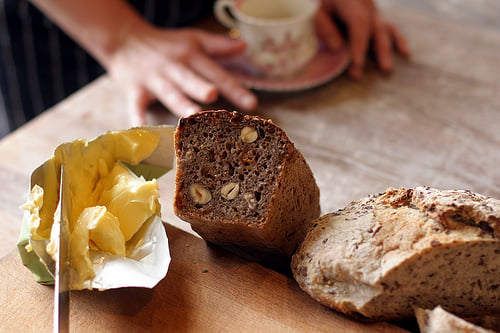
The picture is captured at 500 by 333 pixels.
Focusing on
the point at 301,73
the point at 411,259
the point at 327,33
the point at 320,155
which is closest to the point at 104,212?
the point at 411,259

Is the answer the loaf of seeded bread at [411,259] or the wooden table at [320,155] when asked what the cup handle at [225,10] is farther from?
the loaf of seeded bread at [411,259]

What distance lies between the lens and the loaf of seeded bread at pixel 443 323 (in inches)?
20.1

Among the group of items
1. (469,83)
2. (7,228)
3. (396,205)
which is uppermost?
(396,205)

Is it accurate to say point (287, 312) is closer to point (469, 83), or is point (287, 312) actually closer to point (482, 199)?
point (482, 199)

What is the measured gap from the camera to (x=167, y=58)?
3.98ft

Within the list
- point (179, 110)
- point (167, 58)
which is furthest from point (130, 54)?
point (179, 110)

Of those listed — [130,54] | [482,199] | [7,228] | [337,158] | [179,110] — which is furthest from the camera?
[130,54]

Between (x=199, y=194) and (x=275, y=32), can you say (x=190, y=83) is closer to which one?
(x=275, y=32)

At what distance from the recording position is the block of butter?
0.60 m

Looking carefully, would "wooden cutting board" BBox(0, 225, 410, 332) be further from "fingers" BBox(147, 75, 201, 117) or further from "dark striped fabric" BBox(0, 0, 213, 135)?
"dark striped fabric" BBox(0, 0, 213, 135)

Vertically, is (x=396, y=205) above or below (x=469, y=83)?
above

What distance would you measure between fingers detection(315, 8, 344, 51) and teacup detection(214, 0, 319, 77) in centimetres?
5

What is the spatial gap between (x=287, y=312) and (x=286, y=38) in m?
0.72

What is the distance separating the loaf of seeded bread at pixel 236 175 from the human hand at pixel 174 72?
0.52 metres
